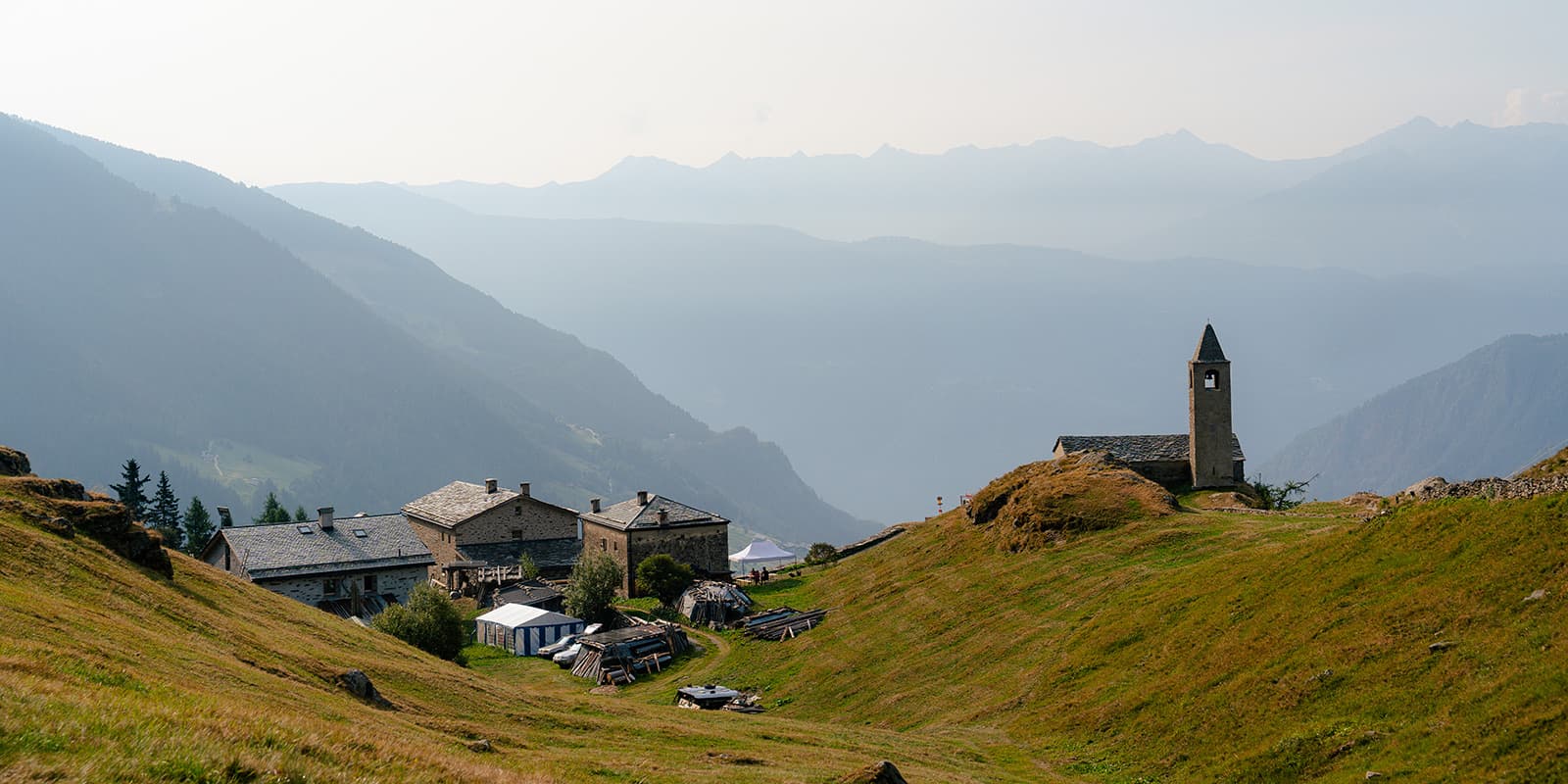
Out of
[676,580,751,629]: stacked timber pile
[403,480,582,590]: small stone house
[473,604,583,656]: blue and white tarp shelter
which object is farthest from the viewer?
[403,480,582,590]: small stone house

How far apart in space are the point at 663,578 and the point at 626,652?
15.2m

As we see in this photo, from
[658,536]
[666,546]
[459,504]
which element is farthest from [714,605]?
[459,504]

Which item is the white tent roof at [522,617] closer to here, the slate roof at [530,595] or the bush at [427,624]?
the slate roof at [530,595]

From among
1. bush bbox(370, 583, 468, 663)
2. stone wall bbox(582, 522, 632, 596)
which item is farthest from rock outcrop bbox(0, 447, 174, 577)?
stone wall bbox(582, 522, 632, 596)

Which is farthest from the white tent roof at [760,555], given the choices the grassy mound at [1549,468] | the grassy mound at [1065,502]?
the grassy mound at [1549,468]

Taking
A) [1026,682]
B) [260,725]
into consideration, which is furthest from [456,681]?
[1026,682]

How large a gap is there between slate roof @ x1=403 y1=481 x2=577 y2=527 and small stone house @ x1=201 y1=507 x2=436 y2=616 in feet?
33.5

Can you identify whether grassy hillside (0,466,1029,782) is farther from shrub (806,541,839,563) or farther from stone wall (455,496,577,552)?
shrub (806,541,839,563)

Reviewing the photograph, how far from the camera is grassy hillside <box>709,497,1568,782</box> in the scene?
883 inches

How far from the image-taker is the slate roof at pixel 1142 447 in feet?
231

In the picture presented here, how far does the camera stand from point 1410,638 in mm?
25672

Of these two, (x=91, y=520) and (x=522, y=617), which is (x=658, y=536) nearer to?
(x=522, y=617)

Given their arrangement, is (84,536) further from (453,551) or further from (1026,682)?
(453,551)

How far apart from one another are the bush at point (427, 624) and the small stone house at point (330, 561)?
1516cm
